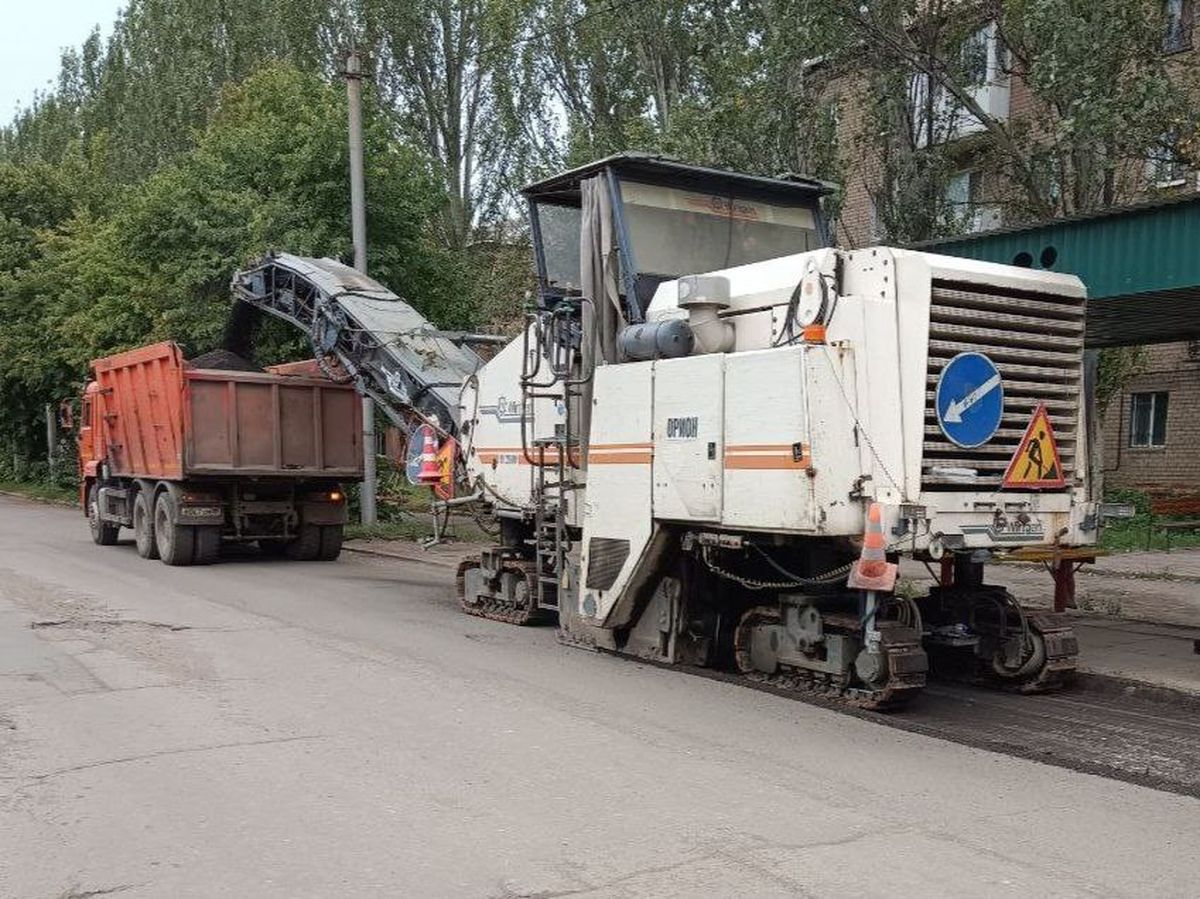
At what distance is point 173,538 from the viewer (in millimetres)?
15430

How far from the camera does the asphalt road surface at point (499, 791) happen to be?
15.2 ft

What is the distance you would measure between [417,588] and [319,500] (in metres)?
3.11

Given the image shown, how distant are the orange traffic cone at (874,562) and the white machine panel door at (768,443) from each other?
0.37 m

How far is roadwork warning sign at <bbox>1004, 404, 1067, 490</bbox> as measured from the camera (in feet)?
24.6

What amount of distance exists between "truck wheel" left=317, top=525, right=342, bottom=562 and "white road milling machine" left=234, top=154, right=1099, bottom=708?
257 inches

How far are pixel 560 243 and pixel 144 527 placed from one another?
919 cm

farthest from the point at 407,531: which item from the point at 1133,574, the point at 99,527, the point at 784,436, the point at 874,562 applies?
the point at 874,562

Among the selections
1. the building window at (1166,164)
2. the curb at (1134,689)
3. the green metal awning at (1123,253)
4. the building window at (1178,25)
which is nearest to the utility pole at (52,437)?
the building window at (1166,164)

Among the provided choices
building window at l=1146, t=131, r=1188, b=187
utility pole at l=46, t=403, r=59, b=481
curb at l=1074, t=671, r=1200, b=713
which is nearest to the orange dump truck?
curb at l=1074, t=671, r=1200, b=713

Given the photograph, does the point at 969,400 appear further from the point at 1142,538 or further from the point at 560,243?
the point at 1142,538

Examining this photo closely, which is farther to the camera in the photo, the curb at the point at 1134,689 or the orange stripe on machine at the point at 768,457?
the curb at the point at 1134,689

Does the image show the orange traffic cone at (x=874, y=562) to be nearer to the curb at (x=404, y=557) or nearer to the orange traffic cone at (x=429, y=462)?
the orange traffic cone at (x=429, y=462)

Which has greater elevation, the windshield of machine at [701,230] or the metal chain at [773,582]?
the windshield of machine at [701,230]

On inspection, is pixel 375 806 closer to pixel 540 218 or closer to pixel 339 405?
pixel 540 218
